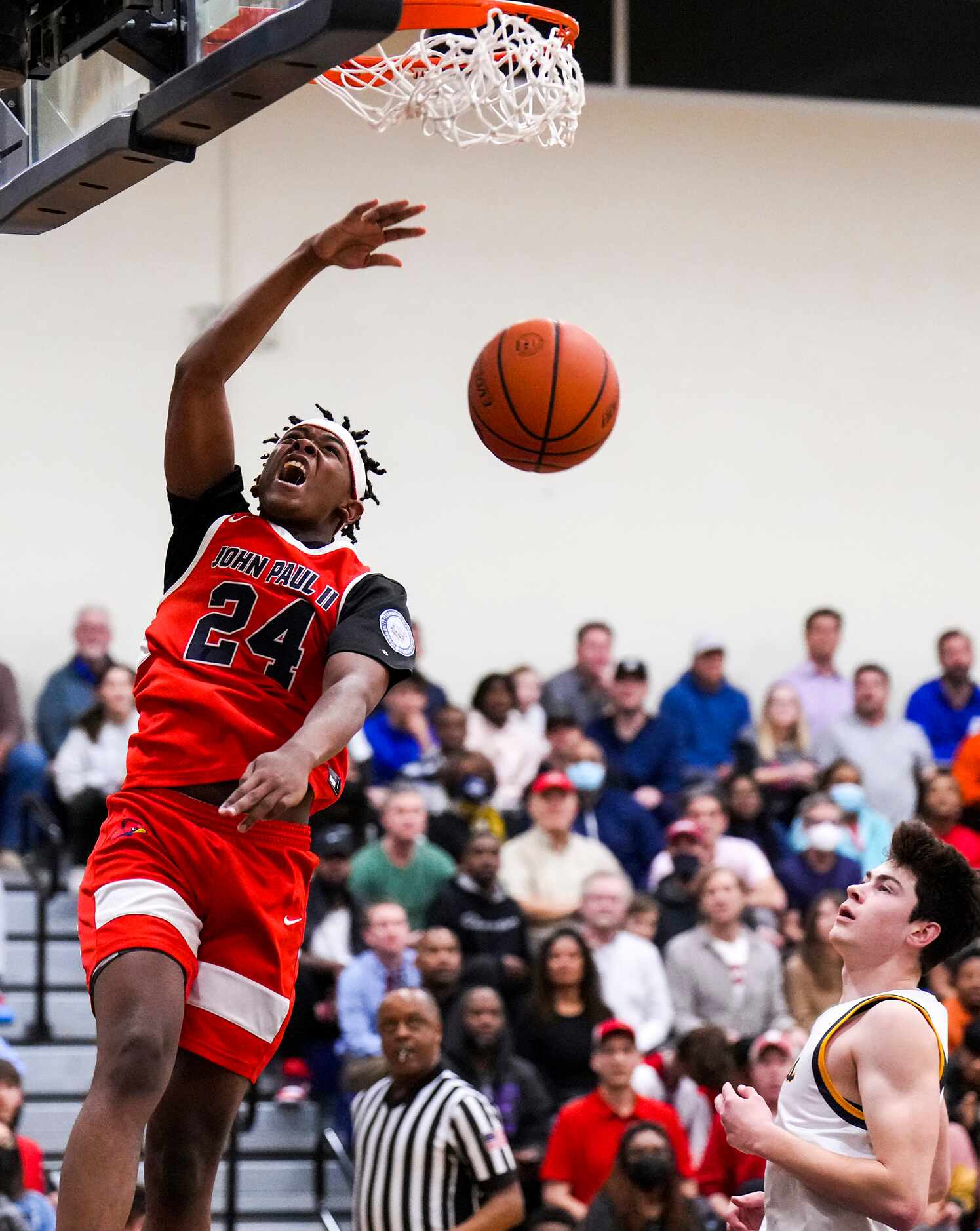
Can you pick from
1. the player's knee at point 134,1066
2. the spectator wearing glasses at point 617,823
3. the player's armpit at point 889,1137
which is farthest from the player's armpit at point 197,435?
the spectator wearing glasses at point 617,823

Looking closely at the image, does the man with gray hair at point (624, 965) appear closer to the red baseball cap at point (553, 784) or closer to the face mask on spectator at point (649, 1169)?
the red baseball cap at point (553, 784)

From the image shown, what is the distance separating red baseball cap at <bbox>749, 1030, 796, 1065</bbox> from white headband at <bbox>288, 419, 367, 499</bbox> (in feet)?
13.9

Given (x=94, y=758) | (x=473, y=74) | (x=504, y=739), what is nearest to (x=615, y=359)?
(x=504, y=739)

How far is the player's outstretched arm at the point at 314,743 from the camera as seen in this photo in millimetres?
3732

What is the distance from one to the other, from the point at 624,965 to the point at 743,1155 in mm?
1387

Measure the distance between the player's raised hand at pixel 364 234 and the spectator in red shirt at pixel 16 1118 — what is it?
4.33 metres

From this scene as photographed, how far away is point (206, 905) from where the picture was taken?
4.12 meters

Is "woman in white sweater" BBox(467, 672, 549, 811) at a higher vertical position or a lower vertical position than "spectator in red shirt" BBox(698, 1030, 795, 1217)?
higher

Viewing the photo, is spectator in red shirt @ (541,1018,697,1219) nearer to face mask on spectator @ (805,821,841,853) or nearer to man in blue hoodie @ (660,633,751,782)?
face mask on spectator @ (805,821,841,853)

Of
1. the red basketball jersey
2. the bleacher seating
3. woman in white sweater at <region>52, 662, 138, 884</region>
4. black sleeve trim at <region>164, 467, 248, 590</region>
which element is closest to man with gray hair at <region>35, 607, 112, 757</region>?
woman in white sweater at <region>52, 662, 138, 884</region>

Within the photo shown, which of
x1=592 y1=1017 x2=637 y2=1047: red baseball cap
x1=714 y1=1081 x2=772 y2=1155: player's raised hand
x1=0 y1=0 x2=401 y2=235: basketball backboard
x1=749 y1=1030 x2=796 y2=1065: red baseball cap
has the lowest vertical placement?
x1=749 y1=1030 x2=796 y2=1065: red baseball cap

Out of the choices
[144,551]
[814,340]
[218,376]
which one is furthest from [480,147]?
[218,376]

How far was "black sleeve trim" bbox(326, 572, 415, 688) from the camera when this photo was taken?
417 centimetres

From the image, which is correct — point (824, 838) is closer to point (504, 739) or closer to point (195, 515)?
point (504, 739)
